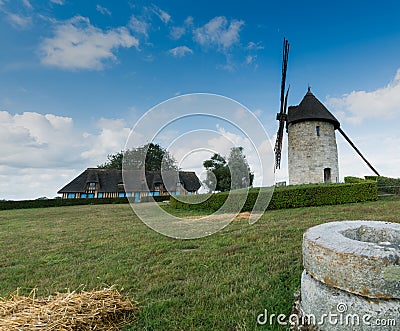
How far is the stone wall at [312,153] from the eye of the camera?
18.9m

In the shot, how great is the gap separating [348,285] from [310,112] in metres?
19.4

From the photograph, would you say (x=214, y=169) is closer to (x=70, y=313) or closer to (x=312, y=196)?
(x=312, y=196)

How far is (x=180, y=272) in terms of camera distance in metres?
4.03

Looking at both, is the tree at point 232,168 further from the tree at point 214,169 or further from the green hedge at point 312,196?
the green hedge at point 312,196

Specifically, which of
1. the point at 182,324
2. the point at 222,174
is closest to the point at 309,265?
the point at 182,324

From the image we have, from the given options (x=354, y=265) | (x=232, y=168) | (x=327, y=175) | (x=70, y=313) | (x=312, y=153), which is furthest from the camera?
(x=327, y=175)

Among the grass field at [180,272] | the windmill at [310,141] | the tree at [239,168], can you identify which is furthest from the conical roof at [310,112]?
the grass field at [180,272]

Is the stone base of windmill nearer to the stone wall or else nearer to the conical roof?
the stone wall

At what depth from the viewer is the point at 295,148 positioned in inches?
780

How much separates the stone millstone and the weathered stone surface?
0.24 ft

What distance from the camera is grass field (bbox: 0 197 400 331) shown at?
109 inches

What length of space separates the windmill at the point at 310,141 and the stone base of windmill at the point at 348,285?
17916 millimetres

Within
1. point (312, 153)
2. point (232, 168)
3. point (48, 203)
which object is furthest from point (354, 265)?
point (48, 203)

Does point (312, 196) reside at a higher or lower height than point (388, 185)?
lower
